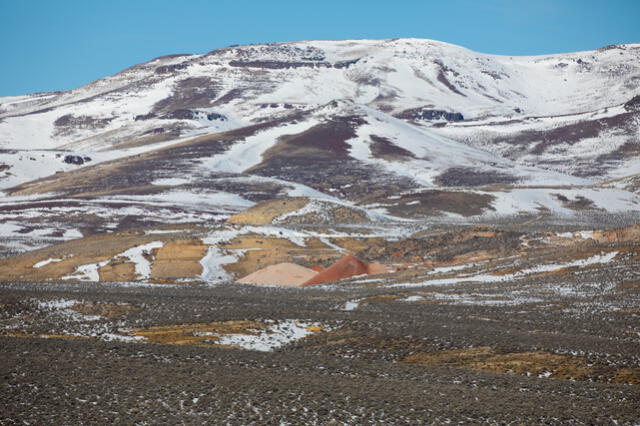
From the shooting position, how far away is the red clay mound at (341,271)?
69.2 meters

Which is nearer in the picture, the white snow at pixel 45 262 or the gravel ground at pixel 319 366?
the gravel ground at pixel 319 366

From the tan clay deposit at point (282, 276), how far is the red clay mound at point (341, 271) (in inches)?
44.2

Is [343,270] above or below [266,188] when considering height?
below

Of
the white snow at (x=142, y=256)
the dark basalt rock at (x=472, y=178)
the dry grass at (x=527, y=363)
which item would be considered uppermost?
the dark basalt rock at (x=472, y=178)

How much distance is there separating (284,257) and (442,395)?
61.4 metres

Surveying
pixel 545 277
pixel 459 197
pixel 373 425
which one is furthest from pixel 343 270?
pixel 459 197

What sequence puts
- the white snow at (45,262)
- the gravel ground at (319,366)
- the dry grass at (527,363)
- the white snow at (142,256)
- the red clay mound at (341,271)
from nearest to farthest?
the gravel ground at (319,366) → the dry grass at (527,363) → the red clay mound at (341,271) → the white snow at (142,256) → the white snow at (45,262)

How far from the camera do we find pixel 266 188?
17375 centimetres

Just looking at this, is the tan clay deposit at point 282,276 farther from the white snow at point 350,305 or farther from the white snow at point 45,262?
the white snow at point 45,262

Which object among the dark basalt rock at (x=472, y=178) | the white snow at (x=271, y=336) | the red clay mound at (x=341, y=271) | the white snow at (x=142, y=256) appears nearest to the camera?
the white snow at (x=271, y=336)

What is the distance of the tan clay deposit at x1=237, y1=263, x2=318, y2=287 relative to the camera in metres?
69.2

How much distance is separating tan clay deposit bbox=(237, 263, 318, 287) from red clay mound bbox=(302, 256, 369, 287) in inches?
44.2

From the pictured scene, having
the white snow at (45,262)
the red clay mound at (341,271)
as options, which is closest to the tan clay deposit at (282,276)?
the red clay mound at (341,271)

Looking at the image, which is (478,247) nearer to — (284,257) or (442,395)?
(284,257)
